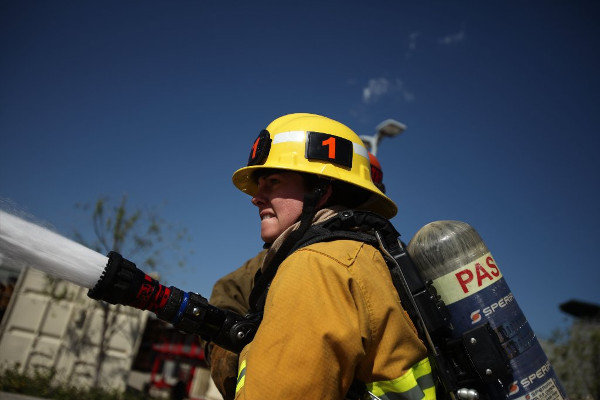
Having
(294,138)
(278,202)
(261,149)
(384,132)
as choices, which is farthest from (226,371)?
(384,132)

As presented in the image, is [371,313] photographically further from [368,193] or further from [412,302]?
[368,193]

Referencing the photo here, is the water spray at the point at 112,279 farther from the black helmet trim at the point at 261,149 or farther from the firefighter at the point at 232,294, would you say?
the black helmet trim at the point at 261,149

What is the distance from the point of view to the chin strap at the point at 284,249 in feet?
6.08

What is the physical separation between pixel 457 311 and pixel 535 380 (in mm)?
476

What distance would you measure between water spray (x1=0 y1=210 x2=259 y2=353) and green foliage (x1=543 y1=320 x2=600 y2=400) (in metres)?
12.2

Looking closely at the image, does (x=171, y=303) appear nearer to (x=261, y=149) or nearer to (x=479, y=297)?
(x=261, y=149)

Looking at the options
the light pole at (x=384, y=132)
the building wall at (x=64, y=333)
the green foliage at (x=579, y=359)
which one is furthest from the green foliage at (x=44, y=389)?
the green foliage at (x=579, y=359)

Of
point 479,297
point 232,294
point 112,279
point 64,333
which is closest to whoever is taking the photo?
point 112,279

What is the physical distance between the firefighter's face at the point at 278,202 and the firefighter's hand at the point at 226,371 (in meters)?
0.92

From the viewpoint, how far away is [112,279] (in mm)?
1572

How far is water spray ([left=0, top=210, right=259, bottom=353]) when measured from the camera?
151cm

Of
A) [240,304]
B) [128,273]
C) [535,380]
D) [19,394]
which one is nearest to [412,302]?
[535,380]

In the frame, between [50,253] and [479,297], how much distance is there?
6.90 feet

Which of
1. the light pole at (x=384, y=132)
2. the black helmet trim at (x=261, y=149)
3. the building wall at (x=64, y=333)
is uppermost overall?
the light pole at (x=384, y=132)
